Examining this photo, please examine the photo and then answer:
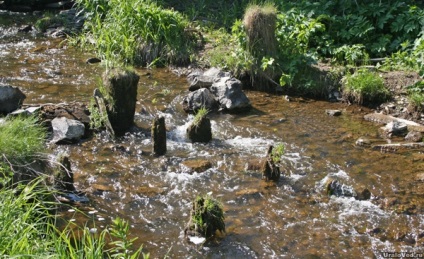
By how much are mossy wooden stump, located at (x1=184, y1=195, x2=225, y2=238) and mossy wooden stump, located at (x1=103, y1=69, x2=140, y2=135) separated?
10.3 ft

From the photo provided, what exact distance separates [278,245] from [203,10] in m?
10.1

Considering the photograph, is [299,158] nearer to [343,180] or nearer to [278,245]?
[343,180]

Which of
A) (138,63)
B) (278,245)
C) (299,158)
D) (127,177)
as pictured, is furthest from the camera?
(138,63)

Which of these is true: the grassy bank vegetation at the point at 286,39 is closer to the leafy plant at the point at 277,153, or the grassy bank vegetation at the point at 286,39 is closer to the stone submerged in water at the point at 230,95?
the stone submerged in water at the point at 230,95

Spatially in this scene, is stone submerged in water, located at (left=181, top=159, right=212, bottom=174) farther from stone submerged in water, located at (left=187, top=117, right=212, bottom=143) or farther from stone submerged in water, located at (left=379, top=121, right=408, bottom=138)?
stone submerged in water, located at (left=379, top=121, right=408, bottom=138)

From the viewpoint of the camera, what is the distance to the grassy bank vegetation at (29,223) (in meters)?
4.17

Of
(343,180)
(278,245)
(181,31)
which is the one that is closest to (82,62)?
(181,31)

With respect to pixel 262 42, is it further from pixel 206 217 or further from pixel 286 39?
pixel 206 217

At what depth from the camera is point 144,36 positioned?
12516 millimetres

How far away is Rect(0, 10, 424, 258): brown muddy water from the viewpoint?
20.6 feet

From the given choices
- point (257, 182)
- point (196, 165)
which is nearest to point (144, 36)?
point (196, 165)

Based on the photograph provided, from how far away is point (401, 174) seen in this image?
7953mm

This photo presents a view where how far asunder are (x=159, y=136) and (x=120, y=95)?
40.8 inches

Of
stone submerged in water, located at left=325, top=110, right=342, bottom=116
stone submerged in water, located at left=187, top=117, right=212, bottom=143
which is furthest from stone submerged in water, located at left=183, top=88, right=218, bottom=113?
stone submerged in water, located at left=325, top=110, right=342, bottom=116
